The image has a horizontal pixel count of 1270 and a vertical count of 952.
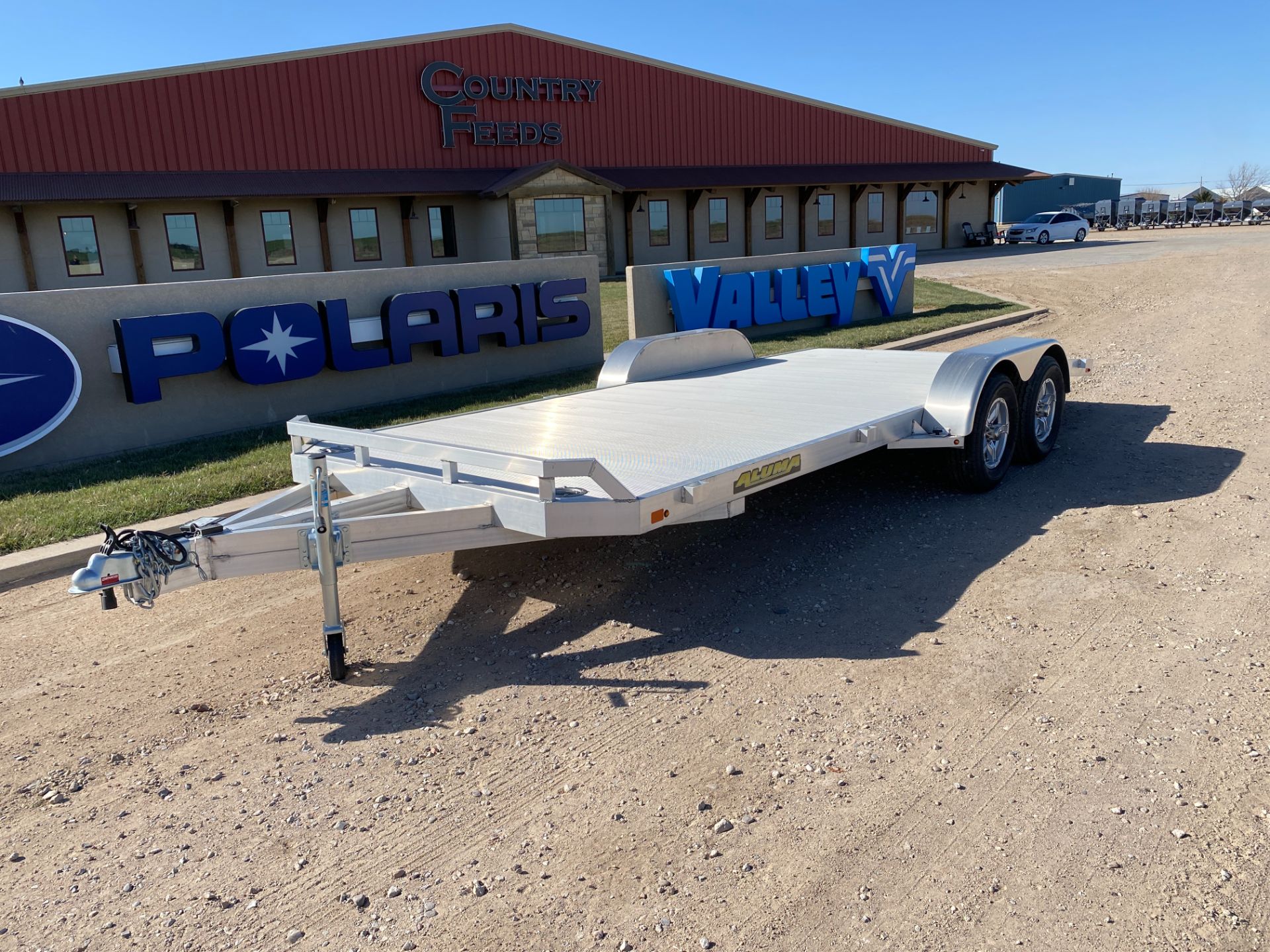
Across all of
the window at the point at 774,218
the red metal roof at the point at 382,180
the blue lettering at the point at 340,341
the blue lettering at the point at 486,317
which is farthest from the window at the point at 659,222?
the blue lettering at the point at 340,341

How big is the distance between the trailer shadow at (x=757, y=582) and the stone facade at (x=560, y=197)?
20.0 meters

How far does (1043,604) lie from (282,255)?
22443 millimetres

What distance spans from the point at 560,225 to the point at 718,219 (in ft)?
21.4

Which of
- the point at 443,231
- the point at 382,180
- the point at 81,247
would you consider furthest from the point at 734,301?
the point at 81,247

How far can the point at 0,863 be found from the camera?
326 cm

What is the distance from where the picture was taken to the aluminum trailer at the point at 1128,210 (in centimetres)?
5972

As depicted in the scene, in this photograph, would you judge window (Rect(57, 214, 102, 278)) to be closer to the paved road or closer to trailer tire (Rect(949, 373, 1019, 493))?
the paved road

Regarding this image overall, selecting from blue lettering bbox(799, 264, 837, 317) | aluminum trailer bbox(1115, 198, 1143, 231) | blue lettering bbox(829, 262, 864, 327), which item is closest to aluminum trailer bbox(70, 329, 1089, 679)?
blue lettering bbox(799, 264, 837, 317)

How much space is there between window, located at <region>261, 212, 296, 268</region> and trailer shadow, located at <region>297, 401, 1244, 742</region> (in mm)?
19676

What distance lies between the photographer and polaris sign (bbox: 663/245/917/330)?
14.1 metres

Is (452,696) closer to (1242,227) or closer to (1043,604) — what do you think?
(1043,604)

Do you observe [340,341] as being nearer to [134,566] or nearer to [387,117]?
[134,566]

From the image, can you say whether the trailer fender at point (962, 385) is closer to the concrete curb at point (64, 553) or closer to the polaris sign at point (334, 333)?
the concrete curb at point (64, 553)

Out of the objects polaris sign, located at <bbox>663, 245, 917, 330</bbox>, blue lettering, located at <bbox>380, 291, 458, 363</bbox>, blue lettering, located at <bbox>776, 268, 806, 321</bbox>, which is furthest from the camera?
blue lettering, located at <bbox>776, 268, 806, 321</bbox>
